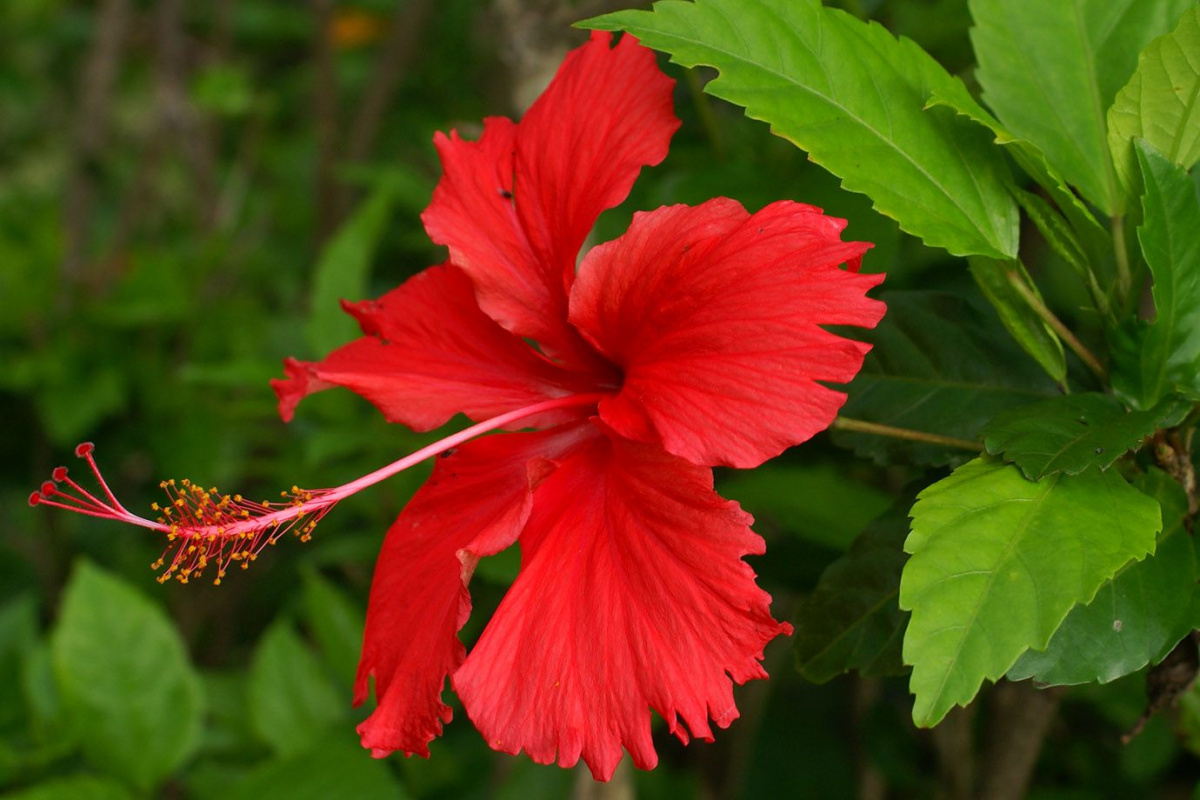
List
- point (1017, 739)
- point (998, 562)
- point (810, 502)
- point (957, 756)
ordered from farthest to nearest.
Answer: point (957, 756), point (810, 502), point (1017, 739), point (998, 562)

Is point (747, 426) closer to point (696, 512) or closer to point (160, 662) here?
point (696, 512)

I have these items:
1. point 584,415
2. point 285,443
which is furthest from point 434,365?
point 285,443

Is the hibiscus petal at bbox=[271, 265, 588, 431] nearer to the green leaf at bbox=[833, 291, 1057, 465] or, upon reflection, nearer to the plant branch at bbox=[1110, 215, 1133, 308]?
the green leaf at bbox=[833, 291, 1057, 465]

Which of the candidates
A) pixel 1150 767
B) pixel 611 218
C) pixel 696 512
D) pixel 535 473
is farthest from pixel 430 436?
pixel 1150 767

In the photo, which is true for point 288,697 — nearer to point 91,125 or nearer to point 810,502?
point 810,502

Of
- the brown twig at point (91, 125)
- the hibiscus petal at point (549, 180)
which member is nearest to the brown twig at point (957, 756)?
the hibiscus petal at point (549, 180)

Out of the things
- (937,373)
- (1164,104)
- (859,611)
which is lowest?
(859,611)

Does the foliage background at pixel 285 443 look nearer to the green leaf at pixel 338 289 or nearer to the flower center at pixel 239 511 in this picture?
the green leaf at pixel 338 289
